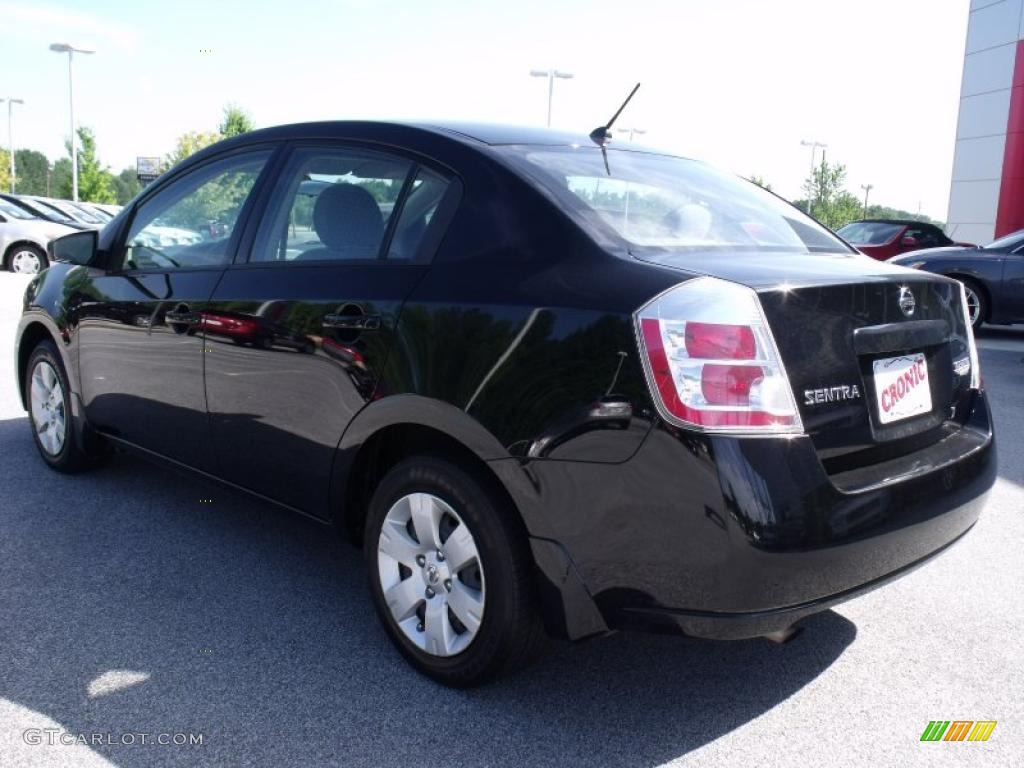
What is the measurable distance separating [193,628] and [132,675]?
1.11ft

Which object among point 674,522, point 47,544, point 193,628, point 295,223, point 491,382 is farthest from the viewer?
point 47,544

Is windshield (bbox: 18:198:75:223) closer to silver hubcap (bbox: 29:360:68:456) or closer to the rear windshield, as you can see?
silver hubcap (bbox: 29:360:68:456)

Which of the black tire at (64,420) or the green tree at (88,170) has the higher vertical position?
the green tree at (88,170)

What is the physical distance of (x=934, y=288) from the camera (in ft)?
9.28

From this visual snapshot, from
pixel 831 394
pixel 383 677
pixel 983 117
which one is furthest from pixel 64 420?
pixel 983 117

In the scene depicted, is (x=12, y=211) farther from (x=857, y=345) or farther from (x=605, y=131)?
(x=857, y=345)

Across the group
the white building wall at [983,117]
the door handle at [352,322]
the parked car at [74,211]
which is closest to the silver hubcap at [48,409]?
the door handle at [352,322]

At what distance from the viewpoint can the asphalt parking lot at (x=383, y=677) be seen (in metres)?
2.52

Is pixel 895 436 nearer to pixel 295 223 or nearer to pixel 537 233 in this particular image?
pixel 537 233

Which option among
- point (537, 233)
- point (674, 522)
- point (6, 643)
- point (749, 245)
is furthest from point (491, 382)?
point (6, 643)

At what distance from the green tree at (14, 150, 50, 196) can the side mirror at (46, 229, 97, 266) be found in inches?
4474

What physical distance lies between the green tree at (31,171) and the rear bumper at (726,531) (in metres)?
117

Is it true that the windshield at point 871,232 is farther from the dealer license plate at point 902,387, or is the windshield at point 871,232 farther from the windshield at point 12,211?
the windshield at point 12,211

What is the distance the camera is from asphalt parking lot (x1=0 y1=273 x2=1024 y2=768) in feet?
8.27
